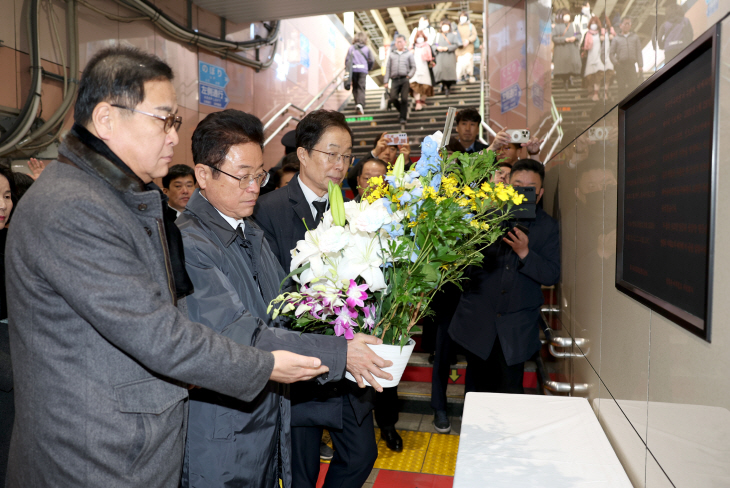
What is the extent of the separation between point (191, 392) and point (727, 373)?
1434mm

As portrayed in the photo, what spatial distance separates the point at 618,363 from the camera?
1790mm

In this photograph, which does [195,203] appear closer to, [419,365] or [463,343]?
[463,343]

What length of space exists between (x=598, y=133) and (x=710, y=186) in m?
1.25

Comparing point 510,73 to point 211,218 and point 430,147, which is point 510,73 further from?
point 211,218

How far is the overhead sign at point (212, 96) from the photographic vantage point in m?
8.67

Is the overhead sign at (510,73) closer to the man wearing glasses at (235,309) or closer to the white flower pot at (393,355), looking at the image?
the man wearing glasses at (235,309)

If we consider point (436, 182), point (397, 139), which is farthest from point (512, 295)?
point (436, 182)

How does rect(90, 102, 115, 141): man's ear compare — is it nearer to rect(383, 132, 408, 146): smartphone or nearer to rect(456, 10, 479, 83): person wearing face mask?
rect(383, 132, 408, 146): smartphone

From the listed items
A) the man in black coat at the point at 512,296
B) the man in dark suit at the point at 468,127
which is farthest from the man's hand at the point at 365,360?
the man in dark suit at the point at 468,127

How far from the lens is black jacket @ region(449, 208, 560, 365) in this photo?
3.07m

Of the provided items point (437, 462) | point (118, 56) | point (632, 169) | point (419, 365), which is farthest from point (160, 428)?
point (419, 365)

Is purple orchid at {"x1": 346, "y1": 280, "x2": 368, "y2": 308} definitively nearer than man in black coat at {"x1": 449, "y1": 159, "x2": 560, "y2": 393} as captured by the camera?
Yes

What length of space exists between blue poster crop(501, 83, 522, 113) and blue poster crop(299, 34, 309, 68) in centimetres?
555

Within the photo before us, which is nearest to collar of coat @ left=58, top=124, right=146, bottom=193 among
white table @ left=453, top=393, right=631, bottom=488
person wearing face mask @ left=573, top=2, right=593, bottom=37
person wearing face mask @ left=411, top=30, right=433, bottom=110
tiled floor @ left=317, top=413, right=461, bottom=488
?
white table @ left=453, top=393, right=631, bottom=488
